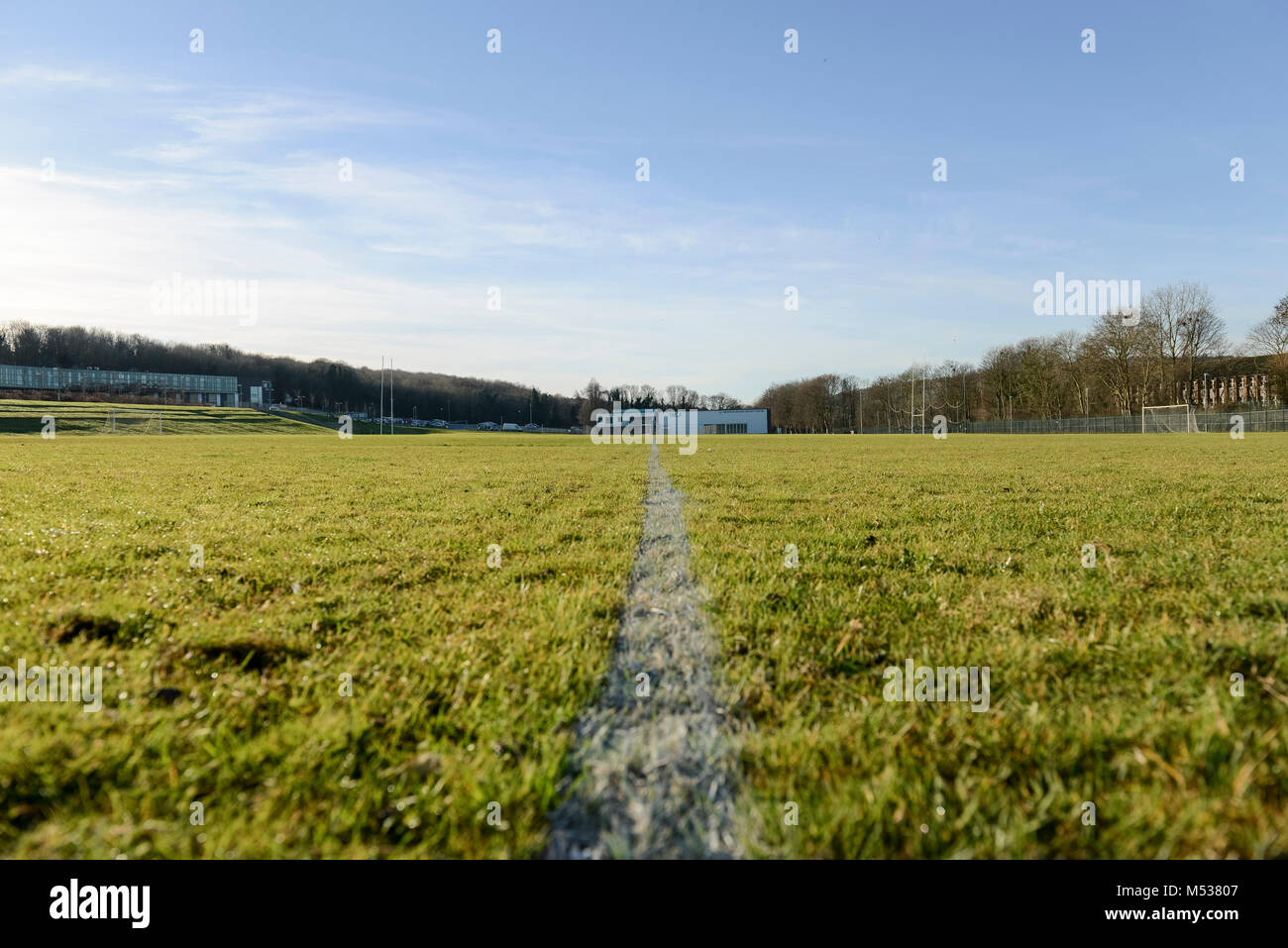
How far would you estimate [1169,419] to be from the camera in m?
64.0

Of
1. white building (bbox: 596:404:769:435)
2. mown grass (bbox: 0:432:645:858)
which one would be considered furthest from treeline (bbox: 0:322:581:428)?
mown grass (bbox: 0:432:645:858)

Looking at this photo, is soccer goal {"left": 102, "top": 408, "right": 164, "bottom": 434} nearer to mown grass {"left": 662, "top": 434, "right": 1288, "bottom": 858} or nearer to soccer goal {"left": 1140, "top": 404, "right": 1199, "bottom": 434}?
mown grass {"left": 662, "top": 434, "right": 1288, "bottom": 858}

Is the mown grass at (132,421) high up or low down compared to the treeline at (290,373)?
down

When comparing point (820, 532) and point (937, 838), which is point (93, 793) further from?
Answer: point (820, 532)

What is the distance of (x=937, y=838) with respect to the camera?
1723 mm

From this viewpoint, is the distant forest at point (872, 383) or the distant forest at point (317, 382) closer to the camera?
the distant forest at point (872, 383)

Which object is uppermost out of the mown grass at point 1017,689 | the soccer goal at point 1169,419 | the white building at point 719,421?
the white building at point 719,421

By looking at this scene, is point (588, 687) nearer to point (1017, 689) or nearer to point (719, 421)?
point (1017, 689)

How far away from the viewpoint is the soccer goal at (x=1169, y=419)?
61.2 m

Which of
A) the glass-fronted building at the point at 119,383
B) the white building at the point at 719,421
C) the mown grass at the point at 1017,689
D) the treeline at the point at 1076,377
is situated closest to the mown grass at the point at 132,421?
the glass-fronted building at the point at 119,383

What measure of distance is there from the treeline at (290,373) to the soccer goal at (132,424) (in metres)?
81.5

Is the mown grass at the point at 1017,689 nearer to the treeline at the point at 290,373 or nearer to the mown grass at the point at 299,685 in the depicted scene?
the mown grass at the point at 299,685

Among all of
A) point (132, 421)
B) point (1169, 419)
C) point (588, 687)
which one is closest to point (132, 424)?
point (132, 421)
